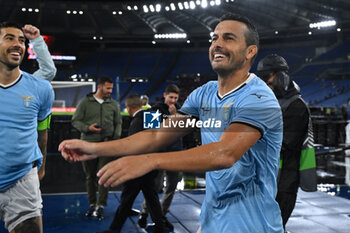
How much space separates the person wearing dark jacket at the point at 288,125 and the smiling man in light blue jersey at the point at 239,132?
1597mm

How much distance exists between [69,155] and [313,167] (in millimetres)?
2646

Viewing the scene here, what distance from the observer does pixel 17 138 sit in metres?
2.81

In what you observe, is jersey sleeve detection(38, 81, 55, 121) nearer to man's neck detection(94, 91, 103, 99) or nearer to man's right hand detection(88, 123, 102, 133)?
man's right hand detection(88, 123, 102, 133)

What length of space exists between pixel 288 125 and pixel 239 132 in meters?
2.05

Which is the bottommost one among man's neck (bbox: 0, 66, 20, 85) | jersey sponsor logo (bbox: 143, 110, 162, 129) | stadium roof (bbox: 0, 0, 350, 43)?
jersey sponsor logo (bbox: 143, 110, 162, 129)

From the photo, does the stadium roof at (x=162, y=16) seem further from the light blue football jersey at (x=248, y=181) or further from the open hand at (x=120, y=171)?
the open hand at (x=120, y=171)

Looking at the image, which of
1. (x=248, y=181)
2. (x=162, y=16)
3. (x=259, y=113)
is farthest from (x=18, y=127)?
(x=162, y=16)

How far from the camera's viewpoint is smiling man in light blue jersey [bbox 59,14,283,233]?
1.53m

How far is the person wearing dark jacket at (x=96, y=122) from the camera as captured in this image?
18.8 feet

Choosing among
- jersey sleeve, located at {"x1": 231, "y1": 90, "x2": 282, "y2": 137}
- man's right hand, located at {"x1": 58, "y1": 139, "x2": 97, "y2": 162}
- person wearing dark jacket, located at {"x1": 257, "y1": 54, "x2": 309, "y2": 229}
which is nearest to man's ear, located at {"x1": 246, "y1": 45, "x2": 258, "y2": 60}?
jersey sleeve, located at {"x1": 231, "y1": 90, "x2": 282, "y2": 137}

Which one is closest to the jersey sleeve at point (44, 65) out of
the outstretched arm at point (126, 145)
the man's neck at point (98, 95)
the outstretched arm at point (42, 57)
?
the outstretched arm at point (42, 57)

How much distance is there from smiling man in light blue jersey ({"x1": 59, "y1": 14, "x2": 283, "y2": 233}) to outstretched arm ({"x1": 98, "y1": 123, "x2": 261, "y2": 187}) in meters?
0.04

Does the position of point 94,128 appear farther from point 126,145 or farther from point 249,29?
point 249,29

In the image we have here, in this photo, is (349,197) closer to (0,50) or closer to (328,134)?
(0,50)
